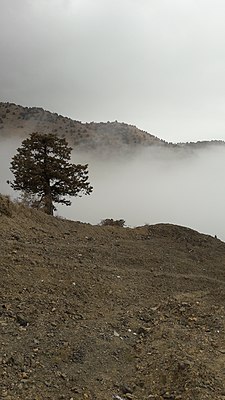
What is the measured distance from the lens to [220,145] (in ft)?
253

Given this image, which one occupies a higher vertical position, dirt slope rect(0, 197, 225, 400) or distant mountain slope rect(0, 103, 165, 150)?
distant mountain slope rect(0, 103, 165, 150)

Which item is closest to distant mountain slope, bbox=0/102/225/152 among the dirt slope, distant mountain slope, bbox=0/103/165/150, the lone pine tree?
distant mountain slope, bbox=0/103/165/150

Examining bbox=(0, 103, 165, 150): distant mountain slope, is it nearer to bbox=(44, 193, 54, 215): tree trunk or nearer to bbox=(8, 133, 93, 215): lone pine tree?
bbox=(8, 133, 93, 215): lone pine tree

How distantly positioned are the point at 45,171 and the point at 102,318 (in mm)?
12490

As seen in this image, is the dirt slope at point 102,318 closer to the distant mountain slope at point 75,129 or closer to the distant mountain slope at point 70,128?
the distant mountain slope at point 75,129

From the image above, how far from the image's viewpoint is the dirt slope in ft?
16.9

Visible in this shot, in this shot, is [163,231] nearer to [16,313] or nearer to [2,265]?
[2,265]

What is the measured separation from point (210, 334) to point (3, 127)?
51.5 meters

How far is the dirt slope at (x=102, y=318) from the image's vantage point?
5.16m

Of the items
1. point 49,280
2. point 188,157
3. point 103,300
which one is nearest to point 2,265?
point 49,280

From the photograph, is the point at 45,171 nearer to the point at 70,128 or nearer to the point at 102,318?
the point at 102,318

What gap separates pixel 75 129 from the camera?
56.5 m

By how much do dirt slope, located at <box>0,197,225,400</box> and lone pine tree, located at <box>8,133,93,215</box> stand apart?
6640mm

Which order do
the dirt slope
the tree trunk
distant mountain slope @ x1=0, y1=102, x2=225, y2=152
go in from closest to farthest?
the dirt slope, the tree trunk, distant mountain slope @ x1=0, y1=102, x2=225, y2=152
